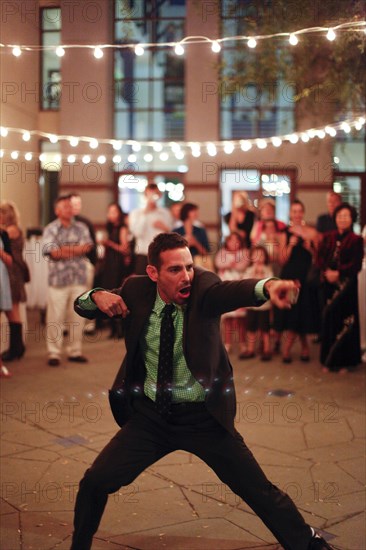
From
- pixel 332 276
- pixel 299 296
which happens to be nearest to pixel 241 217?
pixel 299 296

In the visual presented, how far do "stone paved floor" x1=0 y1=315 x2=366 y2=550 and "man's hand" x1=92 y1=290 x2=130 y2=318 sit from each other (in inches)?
52.9

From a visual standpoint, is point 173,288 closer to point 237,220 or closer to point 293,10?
point 237,220

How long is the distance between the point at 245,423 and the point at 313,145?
10.3 m

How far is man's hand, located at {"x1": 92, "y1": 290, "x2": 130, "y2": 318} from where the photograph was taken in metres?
3.94

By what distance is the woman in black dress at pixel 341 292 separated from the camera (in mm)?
9227

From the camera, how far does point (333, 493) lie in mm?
5262

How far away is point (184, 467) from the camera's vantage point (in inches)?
229

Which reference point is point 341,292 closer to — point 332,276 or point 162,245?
point 332,276

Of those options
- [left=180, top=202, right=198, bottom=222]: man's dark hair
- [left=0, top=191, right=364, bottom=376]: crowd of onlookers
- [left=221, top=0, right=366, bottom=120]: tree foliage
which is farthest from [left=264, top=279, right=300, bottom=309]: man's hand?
[left=180, top=202, right=198, bottom=222]: man's dark hair

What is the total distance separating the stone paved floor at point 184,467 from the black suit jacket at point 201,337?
945 millimetres

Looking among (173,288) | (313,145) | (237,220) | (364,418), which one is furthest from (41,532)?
(313,145)

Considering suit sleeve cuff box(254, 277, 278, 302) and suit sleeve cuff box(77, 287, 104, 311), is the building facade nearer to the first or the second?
suit sleeve cuff box(77, 287, 104, 311)

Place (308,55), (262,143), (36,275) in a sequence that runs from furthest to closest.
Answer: (36,275) < (308,55) < (262,143)

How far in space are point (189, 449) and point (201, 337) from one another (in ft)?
1.75
